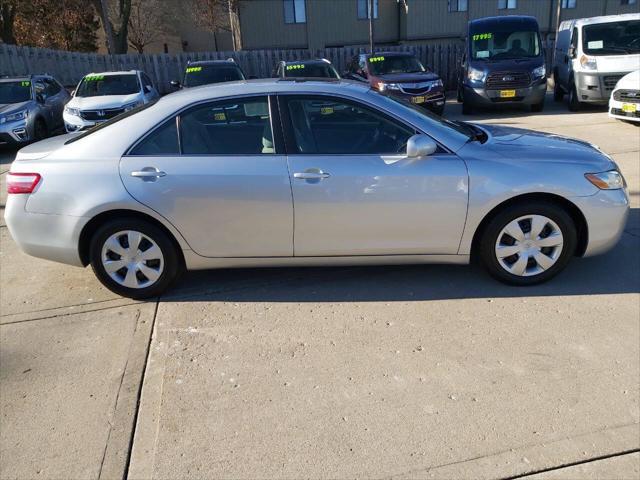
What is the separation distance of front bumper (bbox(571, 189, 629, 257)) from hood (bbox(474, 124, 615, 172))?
22 cm

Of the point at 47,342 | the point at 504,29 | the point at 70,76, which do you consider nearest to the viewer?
the point at 47,342

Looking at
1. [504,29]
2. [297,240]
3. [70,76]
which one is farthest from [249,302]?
→ [70,76]

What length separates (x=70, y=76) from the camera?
21.3 meters

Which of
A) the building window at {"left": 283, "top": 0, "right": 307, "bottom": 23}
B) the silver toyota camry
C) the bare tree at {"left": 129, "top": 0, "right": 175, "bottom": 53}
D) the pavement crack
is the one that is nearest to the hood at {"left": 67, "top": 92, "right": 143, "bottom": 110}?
the silver toyota camry

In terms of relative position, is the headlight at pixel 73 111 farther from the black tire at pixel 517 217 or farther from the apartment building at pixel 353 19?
the apartment building at pixel 353 19

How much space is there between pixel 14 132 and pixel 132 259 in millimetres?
9124

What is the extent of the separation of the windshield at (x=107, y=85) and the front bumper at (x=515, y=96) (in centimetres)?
818

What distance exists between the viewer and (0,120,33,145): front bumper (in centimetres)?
1123

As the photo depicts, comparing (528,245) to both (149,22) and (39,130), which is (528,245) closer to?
(39,130)

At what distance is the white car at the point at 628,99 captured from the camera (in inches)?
396

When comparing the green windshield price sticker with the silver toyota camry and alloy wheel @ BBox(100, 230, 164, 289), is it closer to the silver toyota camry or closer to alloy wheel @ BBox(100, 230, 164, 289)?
the silver toyota camry

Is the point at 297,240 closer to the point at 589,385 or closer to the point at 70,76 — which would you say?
the point at 589,385

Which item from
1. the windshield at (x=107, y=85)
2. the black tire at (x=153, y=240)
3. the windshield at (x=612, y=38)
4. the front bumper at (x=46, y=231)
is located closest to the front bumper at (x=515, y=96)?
the windshield at (x=612, y=38)

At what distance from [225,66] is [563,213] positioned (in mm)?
11845
